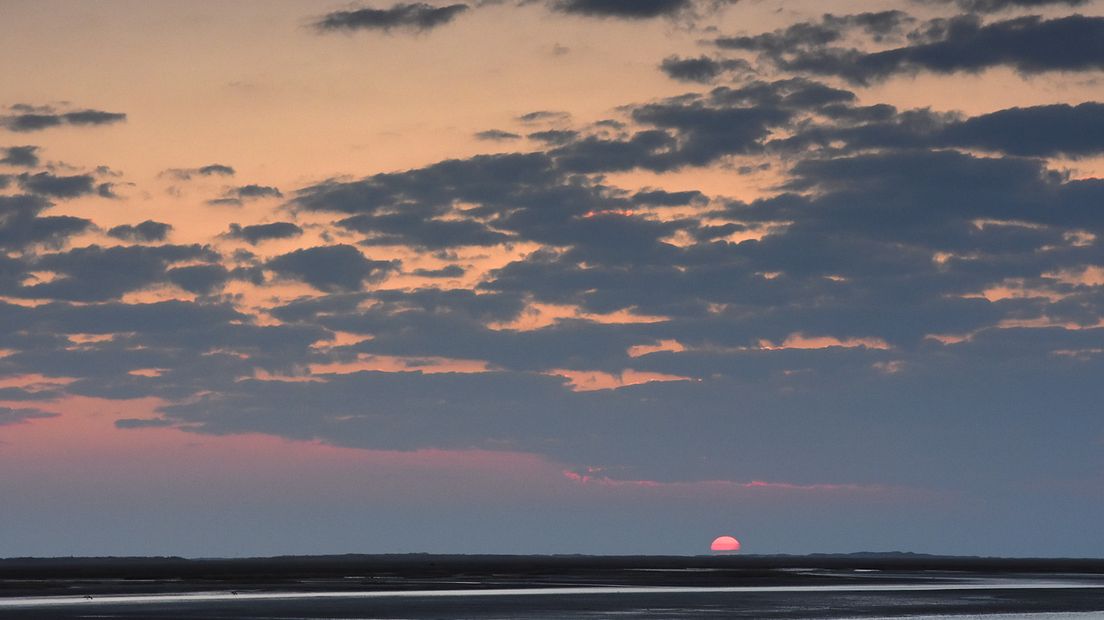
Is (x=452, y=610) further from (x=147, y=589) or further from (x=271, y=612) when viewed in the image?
(x=147, y=589)

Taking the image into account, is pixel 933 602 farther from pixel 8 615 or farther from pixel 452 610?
pixel 8 615

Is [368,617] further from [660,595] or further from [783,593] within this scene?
[783,593]

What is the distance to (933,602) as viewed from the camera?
82625 millimetres

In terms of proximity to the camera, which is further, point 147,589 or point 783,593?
point 147,589

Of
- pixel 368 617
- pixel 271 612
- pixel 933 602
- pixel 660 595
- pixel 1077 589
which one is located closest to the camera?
pixel 368 617

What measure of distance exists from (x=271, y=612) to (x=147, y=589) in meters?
42.4

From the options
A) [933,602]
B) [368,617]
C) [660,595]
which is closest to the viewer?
[368,617]

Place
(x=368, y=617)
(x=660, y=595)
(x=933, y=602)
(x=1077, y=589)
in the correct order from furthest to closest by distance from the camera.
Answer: (x=1077, y=589) → (x=660, y=595) → (x=933, y=602) → (x=368, y=617)

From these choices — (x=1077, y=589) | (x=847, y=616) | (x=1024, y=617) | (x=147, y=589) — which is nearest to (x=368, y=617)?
(x=847, y=616)

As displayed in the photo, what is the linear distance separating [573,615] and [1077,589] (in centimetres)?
5322

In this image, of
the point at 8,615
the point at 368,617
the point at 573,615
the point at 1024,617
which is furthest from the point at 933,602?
the point at 8,615

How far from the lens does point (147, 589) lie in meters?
109

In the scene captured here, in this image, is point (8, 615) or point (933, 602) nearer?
point (8, 615)

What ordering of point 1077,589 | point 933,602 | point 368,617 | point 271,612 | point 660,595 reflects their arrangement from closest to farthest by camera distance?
1. point 368,617
2. point 271,612
3. point 933,602
4. point 660,595
5. point 1077,589
